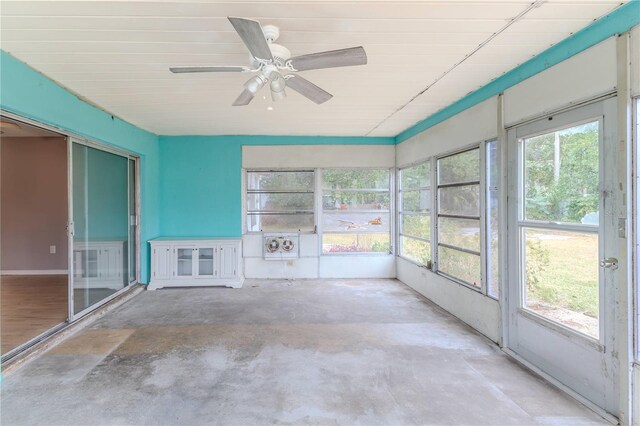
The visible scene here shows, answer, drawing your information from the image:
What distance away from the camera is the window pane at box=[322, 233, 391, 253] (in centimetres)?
594

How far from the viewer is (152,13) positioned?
198 centimetres

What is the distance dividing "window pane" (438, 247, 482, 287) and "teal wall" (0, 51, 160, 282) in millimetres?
4663

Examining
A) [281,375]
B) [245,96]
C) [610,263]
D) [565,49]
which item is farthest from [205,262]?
[565,49]

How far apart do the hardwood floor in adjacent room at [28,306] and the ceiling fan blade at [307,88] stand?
343 cm

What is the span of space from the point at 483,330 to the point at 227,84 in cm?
373

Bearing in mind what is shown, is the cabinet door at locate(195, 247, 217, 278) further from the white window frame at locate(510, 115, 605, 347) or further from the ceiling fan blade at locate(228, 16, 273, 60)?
the white window frame at locate(510, 115, 605, 347)

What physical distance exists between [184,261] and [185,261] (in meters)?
0.02

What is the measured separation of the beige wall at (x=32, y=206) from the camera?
18.7ft

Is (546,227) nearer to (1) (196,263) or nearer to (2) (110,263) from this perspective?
(1) (196,263)

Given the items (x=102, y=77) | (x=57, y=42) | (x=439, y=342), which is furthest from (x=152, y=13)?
(x=439, y=342)

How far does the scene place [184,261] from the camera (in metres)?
5.26

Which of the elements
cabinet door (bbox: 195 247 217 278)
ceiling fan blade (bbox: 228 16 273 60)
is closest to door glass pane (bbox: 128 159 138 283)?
cabinet door (bbox: 195 247 217 278)

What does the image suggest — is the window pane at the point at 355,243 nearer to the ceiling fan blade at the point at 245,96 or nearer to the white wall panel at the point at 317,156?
the white wall panel at the point at 317,156

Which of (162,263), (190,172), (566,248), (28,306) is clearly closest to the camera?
(566,248)
